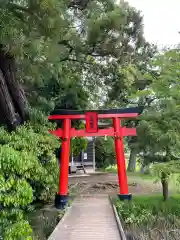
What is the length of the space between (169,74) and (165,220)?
4161 millimetres

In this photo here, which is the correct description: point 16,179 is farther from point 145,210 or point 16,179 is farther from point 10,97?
point 145,210

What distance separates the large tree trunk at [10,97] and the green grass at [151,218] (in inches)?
162

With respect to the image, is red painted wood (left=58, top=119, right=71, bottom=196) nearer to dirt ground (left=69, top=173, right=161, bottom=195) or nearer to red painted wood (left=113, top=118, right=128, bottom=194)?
red painted wood (left=113, top=118, right=128, bottom=194)

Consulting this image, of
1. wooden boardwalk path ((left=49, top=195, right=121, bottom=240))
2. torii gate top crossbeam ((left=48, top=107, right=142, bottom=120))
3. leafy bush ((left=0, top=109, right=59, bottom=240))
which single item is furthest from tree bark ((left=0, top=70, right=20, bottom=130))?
wooden boardwalk path ((left=49, top=195, right=121, bottom=240))

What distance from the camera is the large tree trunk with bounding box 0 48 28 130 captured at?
6641mm

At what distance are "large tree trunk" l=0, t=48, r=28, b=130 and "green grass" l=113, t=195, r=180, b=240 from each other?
4122 mm

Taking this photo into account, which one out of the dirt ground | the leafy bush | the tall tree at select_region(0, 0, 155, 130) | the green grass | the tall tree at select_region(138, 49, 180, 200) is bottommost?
the green grass

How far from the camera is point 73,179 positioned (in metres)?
15.2

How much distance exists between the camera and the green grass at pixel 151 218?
283 inches

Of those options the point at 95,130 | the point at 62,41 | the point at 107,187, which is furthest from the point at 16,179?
the point at 107,187

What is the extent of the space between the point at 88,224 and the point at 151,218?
83.2 inches

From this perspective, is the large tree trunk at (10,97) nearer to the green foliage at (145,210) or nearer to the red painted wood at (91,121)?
the red painted wood at (91,121)

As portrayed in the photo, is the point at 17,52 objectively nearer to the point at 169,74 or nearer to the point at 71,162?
the point at 169,74

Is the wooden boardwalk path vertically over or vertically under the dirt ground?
under
